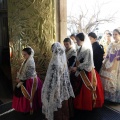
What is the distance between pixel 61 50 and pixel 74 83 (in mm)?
681

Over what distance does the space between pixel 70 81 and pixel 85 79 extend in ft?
0.80

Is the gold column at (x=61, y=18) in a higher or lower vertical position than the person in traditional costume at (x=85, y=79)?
higher

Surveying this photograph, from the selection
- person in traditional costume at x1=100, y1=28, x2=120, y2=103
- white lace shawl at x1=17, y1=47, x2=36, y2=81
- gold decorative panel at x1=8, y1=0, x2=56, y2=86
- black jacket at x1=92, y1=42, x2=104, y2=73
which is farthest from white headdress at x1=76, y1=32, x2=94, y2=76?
gold decorative panel at x1=8, y1=0, x2=56, y2=86

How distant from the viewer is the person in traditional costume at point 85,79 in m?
2.50

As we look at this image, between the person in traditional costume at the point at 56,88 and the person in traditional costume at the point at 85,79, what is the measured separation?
35 cm

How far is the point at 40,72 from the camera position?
3.44 m

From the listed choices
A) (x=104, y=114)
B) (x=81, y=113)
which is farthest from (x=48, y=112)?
(x=104, y=114)

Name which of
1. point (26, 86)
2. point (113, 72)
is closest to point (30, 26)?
point (26, 86)

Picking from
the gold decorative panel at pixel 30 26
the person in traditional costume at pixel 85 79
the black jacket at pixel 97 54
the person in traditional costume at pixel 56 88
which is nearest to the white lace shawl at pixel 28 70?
the person in traditional costume at pixel 56 88

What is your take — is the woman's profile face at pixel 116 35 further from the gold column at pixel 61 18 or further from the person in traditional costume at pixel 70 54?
the gold column at pixel 61 18

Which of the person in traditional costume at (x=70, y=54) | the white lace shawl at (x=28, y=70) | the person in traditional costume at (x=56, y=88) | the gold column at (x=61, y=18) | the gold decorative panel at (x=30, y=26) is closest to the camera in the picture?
the person in traditional costume at (x=56, y=88)

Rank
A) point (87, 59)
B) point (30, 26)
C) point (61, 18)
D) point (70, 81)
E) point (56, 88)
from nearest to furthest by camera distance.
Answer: point (56, 88)
point (87, 59)
point (70, 81)
point (30, 26)
point (61, 18)

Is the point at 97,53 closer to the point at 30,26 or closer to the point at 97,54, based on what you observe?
the point at 97,54

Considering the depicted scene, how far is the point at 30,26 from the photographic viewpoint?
3.23m
